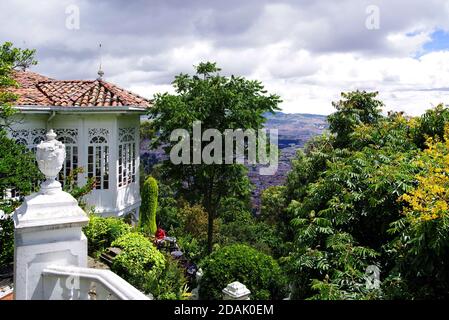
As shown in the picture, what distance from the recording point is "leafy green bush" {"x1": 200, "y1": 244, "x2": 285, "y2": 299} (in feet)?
32.0

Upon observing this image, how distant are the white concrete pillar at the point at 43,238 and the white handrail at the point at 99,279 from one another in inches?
3.5

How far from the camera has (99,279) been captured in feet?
12.0

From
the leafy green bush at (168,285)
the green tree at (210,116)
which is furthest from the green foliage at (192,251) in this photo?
the leafy green bush at (168,285)

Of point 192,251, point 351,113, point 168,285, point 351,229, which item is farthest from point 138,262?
point 351,113

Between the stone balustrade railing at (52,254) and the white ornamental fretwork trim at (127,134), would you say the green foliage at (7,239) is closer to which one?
the stone balustrade railing at (52,254)

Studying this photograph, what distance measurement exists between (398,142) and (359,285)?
530 cm

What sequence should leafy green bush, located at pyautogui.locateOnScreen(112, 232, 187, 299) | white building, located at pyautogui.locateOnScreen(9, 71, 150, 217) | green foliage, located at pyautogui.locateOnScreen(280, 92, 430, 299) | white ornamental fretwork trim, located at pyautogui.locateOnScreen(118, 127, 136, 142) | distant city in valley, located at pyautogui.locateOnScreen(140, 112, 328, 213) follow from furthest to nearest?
distant city in valley, located at pyautogui.locateOnScreen(140, 112, 328, 213) → white ornamental fretwork trim, located at pyautogui.locateOnScreen(118, 127, 136, 142) → white building, located at pyautogui.locateOnScreen(9, 71, 150, 217) → leafy green bush, located at pyautogui.locateOnScreen(112, 232, 187, 299) → green foliage, located at pyautogui.locateOnScreen(280, 92, 430, 299)

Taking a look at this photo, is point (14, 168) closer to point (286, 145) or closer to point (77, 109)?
point (77, 109)

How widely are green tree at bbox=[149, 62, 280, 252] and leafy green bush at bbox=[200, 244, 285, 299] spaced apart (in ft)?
21.9

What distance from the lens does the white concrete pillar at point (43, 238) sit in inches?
151

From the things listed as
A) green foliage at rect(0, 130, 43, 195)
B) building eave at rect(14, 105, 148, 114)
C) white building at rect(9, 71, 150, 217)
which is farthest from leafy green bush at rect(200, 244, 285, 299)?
building eave at rect(14, 105, 148, 114)

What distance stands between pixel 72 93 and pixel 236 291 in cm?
975

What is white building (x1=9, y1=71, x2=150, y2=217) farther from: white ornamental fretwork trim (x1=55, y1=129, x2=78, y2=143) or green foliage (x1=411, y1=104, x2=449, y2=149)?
green foliage (x1=411, y1=104, x2=449, y2=149)
